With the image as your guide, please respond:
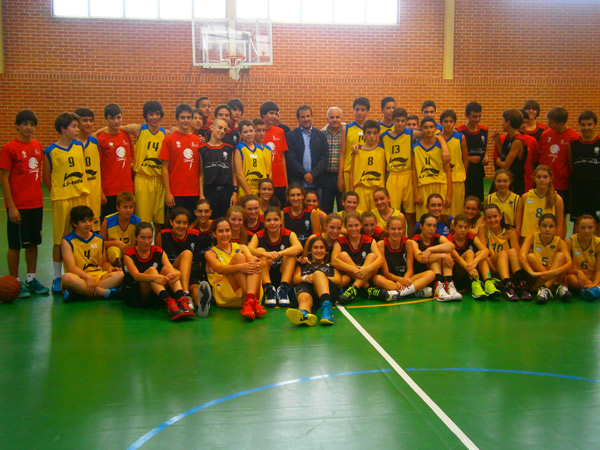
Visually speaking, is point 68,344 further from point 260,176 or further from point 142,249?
point 260,176

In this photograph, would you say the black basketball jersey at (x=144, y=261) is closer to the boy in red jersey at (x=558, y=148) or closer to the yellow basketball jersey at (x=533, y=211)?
the yellow basketball jersey at (x=533, y=211)

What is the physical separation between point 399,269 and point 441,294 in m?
0.53

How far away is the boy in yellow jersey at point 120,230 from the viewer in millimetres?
5945

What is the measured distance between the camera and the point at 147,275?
528cm

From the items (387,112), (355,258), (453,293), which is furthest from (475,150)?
(355,258)

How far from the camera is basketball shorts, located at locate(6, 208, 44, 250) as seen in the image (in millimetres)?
5898

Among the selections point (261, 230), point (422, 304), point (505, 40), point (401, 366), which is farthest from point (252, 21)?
point (401, 366)

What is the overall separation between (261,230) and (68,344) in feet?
7.41

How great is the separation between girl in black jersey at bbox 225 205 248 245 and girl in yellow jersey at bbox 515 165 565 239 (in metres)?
3.00

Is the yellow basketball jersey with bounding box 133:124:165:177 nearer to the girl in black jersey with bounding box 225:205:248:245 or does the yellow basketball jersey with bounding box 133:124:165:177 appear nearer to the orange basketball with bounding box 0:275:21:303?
the girl in black jersey with bounding box 225:205:248:245

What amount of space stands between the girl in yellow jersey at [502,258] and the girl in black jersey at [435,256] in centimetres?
39

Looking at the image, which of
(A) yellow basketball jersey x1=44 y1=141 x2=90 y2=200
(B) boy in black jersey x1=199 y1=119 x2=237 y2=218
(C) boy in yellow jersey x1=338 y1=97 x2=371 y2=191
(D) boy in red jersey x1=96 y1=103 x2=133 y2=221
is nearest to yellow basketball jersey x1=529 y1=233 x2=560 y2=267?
(C) boy in yellow jersey x1=338 y1=97 x2=371 y2=191

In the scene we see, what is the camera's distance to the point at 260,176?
6.53m

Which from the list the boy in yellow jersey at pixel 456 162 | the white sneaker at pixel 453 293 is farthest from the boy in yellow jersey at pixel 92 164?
the boy in yellow jersey at pixel 456 162
